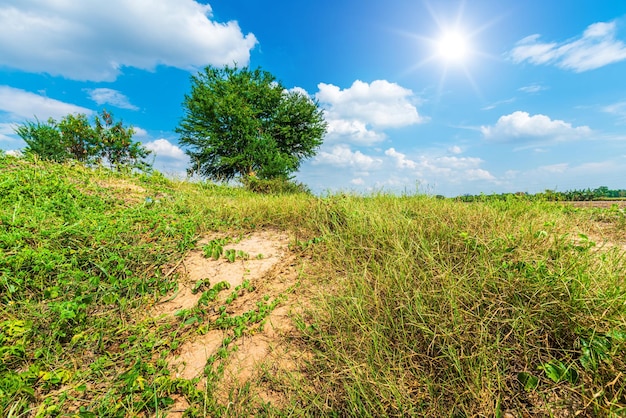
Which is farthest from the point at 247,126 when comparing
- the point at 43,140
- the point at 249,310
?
the point at 249,310

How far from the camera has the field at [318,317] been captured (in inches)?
72.5

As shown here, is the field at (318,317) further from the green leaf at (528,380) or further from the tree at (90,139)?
the tree at (90,139)

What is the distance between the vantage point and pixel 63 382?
7.58 feet

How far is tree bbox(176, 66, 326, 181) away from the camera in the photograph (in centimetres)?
1883

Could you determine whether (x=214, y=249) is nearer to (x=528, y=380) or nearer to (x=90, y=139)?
(x=528, y=380)

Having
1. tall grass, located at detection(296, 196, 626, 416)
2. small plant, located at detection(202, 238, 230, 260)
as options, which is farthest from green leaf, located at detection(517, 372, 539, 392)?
small plant, located at detection(202, 238, 230, 260)

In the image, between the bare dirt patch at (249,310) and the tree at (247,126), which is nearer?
the bare dirt patch at (249,310)

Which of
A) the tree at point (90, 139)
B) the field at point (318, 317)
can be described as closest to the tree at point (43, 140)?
the tree at point (90, 139)

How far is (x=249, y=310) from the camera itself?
2.96m

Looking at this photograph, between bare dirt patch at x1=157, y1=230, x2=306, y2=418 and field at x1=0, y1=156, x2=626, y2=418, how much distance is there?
16mm

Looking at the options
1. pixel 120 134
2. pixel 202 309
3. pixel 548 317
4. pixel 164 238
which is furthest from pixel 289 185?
pixel 120 134

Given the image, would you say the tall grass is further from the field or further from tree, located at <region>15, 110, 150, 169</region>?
tree, located at <region>15, 110, 150, 169</region>

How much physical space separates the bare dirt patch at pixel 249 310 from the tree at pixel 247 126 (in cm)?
1400

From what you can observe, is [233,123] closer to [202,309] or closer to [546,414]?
[202,309]
